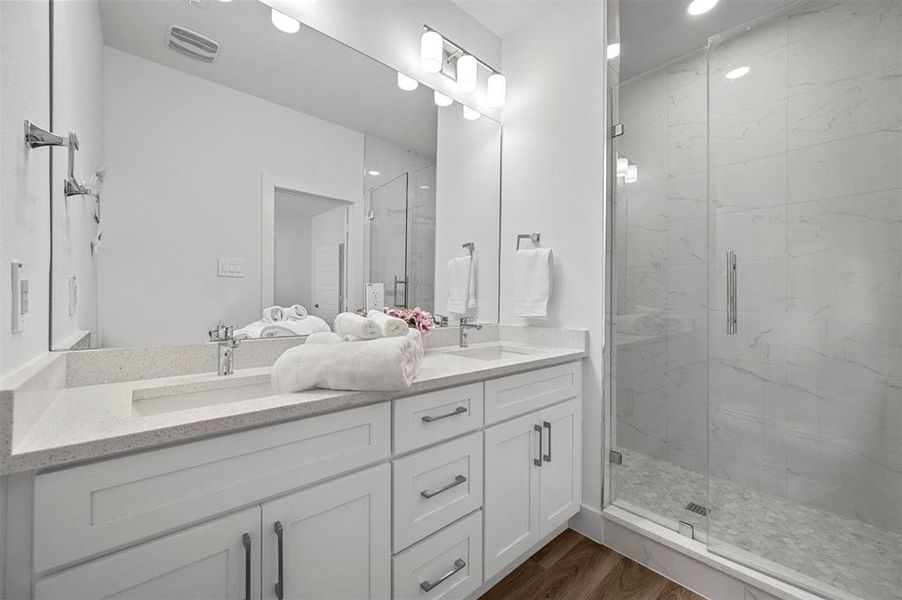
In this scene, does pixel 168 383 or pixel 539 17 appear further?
pixel 539 17

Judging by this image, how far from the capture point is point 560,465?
1.75 meters

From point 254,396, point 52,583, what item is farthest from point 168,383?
point 52,583

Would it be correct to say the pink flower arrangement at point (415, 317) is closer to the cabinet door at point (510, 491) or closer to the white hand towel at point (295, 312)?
the white hand towel at point (295, 312)

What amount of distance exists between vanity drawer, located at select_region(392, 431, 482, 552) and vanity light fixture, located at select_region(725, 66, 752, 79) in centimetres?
215

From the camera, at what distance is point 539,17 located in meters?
2.15

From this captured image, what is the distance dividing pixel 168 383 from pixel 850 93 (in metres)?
2.81

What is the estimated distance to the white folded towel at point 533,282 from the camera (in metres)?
2.02

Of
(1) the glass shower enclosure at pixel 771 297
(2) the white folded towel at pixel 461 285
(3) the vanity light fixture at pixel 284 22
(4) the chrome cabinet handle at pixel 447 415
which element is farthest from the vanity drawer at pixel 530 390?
(3) the vanity light fixture at pixel 284 22

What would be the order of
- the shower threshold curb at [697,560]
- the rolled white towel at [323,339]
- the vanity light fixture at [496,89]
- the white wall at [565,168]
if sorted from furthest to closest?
the vanity light fixture at [496,89] < the white wall at [565,168] < the shower threshold curb at [697,560] < the rolled white towel at [323,339]

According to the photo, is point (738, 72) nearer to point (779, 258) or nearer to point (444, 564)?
point (779, 258)

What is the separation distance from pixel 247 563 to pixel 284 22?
177 cm

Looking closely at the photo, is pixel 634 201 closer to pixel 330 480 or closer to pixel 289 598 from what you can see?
pixel 330 480

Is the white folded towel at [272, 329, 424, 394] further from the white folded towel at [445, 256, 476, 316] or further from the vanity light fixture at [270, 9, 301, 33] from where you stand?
the vanity light fixture at [270, 9, 301, 33]

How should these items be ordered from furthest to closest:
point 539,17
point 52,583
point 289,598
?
point 539,17, point 289,598, point 52,583
